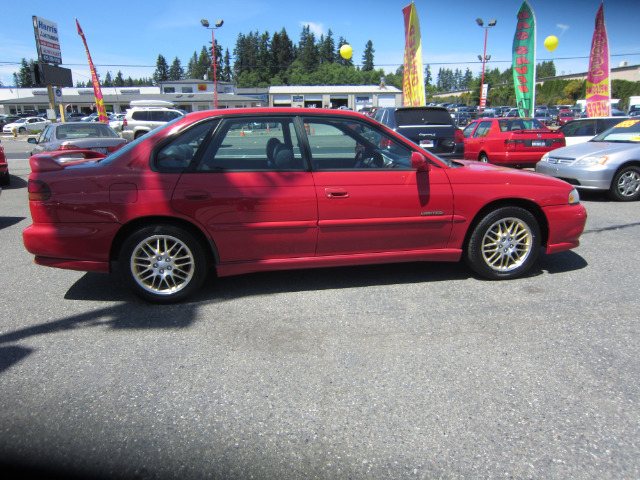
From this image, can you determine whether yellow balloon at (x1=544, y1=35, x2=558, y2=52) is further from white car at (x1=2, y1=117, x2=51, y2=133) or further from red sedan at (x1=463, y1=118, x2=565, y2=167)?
white car at (x1=2, y1=117, x2=51, y2=133)

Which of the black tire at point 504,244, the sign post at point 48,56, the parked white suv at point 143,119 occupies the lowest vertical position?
the black tire at point 504,244

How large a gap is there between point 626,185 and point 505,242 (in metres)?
5.39

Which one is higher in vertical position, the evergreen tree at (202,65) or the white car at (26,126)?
the evergreen tree at (202,65)

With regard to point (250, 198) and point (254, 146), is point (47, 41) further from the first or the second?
point (250, 198)

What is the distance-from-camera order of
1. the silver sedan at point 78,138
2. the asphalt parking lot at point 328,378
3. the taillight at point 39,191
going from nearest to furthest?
the asphalt parking lot at point 328,378 < the taillight at point 39,191 < the silver sedan at point 78,138

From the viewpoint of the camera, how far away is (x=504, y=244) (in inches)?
168

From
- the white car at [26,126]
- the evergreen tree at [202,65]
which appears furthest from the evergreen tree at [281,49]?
the white car at [26,126]

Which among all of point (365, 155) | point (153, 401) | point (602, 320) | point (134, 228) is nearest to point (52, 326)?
point (134, 228)

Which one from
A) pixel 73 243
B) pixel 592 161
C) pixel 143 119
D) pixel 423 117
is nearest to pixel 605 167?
pixel 592 161

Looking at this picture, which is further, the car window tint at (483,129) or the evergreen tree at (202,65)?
the evergreen tree at (202,65)

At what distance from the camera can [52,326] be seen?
3457 millimetres

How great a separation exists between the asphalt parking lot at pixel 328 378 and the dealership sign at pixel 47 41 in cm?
2123

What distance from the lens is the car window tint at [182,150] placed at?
3734 mm

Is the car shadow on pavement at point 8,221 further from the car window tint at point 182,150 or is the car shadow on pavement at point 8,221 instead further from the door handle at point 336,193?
the door handle at point 336,193
